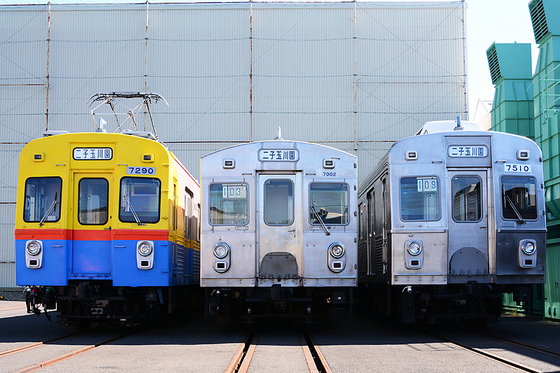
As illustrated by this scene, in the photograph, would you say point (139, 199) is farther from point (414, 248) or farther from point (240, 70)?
point (240, 70)

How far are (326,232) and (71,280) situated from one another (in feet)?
14.8

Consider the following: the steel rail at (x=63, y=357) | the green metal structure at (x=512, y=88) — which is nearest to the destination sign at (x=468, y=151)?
the steel rail at (x=63, y=357)

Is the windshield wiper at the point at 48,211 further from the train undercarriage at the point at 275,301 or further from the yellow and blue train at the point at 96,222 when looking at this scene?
the train undercarriage at the point at 275,301

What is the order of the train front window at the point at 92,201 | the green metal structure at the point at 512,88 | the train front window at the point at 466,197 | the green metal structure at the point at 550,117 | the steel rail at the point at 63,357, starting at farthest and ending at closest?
the green metal structure at the point at 512,88
the green metal structure at the point at 550,117
the train front window at the point at 92,201
the train front window at the point at 466,197
the steel rail at the point at 63,357

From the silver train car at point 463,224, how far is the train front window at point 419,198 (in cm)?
2

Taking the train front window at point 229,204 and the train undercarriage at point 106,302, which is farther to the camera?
the train front window at point 229,204

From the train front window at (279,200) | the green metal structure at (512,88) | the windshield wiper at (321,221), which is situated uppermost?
the green metal structure at (512,88)

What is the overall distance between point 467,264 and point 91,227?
21.4 ft

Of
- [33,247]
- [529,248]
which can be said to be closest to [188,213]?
[33,247]

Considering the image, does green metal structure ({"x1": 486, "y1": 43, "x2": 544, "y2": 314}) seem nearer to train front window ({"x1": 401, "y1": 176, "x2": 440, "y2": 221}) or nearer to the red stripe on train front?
train front window ({"x1": 401, "y1": 176, "x2": 440, "y2": 221})

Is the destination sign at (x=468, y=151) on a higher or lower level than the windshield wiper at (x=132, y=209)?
higher

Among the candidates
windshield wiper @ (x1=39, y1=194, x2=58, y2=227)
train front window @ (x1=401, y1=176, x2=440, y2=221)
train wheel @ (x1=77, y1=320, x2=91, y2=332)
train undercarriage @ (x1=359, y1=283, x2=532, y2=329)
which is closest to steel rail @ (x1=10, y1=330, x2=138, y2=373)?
train wheel @ (x1=77, y1=320, x2=91, y2=332)

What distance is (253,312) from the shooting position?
1068cm

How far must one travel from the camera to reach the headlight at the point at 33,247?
1031 cm
